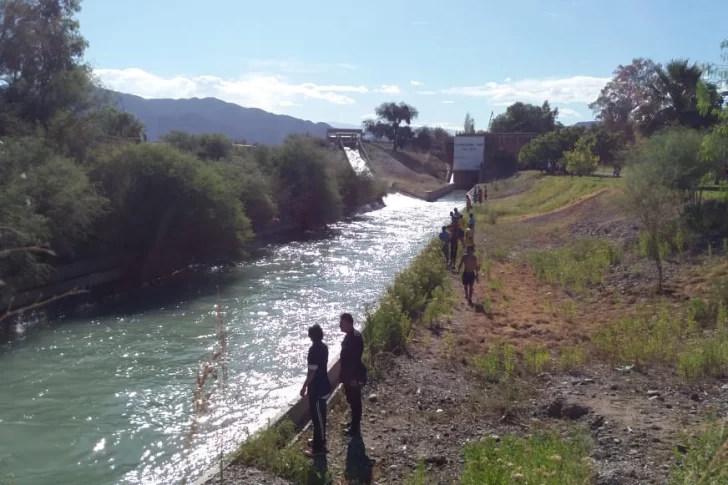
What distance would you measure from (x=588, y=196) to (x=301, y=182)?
18018 mm

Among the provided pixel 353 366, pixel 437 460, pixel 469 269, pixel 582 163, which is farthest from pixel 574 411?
pixel 582 163

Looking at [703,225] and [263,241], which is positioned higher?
[703,225]

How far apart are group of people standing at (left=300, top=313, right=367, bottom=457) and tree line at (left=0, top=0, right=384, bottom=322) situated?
13446 mm

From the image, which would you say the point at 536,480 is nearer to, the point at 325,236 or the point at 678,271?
the point at 678,271

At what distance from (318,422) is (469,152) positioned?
90511mm

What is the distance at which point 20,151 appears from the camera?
22.9 meters

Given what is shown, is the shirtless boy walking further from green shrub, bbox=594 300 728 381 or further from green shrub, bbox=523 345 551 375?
green shrub, bbox=523 345 551 375

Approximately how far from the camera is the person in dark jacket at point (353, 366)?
8.95m

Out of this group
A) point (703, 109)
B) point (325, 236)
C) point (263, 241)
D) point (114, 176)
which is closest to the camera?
point (703, 109)

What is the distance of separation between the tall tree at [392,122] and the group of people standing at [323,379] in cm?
12010

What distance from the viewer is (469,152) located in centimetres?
9662

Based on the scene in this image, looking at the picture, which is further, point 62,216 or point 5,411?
point 62,216

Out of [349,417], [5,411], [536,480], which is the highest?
[536,480]

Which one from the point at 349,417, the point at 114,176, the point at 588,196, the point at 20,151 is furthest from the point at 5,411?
the point at 588,196
